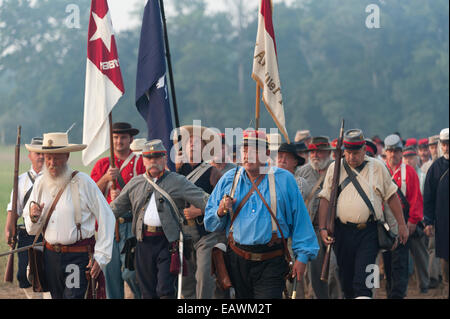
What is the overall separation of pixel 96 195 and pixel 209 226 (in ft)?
3.79

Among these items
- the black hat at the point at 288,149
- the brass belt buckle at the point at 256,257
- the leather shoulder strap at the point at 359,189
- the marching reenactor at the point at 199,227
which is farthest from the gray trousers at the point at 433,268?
the brass belt buckle at the point at 256,257

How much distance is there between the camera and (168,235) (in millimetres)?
8055

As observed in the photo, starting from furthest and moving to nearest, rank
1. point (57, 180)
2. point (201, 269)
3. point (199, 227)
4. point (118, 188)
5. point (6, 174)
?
point (6, 174) < point (118, 188) < point (199, 227) < point (201, 269) < point (57, 180)

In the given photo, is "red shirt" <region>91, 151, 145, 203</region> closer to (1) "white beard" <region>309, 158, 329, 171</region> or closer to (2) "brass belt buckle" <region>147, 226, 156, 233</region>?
(2) "brass belt buckle" <region>147, 226, 156, 233</region>

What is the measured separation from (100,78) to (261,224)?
3.44 m

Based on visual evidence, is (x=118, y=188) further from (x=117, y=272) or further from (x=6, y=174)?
(x=6, y=174)

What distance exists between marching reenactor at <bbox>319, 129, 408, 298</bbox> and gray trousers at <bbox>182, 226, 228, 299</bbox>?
4.32 ft

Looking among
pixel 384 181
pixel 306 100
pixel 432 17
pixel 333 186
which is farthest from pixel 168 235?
pixel 432 17

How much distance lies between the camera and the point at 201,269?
874 centimetres

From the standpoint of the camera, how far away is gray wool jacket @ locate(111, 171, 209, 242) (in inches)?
319

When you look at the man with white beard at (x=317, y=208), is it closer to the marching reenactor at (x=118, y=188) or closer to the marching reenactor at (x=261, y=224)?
the marching reenactor at (x=118, y=188)

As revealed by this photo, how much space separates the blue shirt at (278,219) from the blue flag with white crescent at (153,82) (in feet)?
9.19

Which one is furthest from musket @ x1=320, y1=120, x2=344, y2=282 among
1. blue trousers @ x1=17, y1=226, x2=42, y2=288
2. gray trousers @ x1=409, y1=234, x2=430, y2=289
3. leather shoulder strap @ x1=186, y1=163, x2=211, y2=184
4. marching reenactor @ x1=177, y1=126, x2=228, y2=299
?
blue trousers @ x1=17, y1=226, x2=42, y2=288

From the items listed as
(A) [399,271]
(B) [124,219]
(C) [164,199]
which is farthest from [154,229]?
(A) [399,271]
